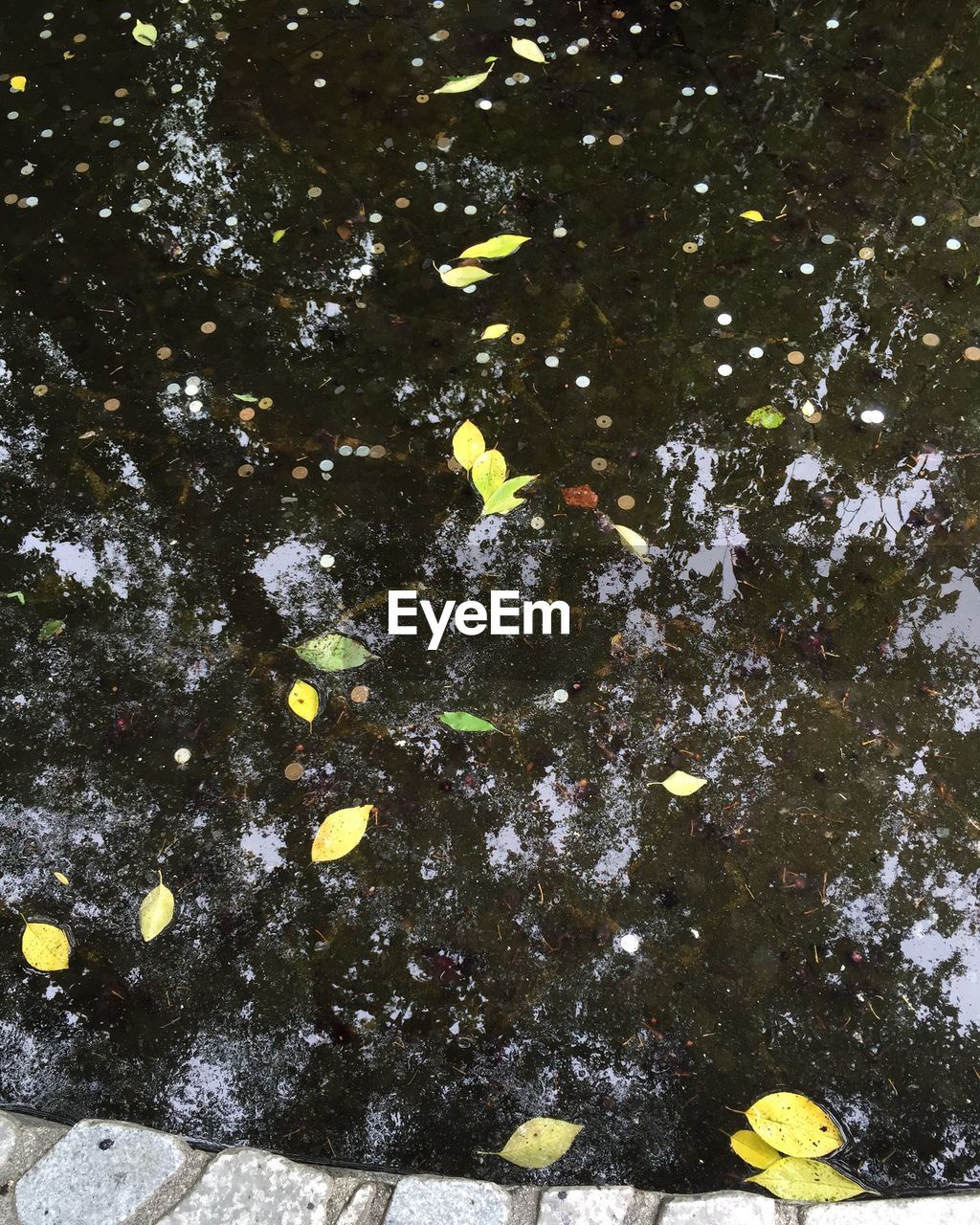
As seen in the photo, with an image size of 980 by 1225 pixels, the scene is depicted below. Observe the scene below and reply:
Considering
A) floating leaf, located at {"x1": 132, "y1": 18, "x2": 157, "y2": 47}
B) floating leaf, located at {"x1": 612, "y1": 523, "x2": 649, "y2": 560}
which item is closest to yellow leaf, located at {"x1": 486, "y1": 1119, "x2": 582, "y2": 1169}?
floating leaf, located at {"x1": 612, "y1": 523, "x2": 649, "y2": 560}

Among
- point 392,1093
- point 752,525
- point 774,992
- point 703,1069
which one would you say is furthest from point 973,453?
point 392,1093

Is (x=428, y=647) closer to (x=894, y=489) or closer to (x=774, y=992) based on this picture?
(x=774, y=992)

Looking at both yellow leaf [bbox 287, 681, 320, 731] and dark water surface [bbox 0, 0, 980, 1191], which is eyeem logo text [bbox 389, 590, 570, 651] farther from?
yellow leaf [bbox 287, 681, 320, 731]

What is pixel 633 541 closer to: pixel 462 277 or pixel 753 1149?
pixel 462 277

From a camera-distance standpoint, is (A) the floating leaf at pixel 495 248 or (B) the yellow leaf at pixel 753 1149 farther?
(A) the floating leaf at pixel 495 248

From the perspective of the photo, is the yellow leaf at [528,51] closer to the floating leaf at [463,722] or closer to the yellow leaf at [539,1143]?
the floating leaf at [463,722]

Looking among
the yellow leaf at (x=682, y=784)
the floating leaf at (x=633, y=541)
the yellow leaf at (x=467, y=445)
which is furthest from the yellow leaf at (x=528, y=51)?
the yellow leaf at (x=682, y=784)

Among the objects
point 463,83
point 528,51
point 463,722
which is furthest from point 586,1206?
point 528,51
